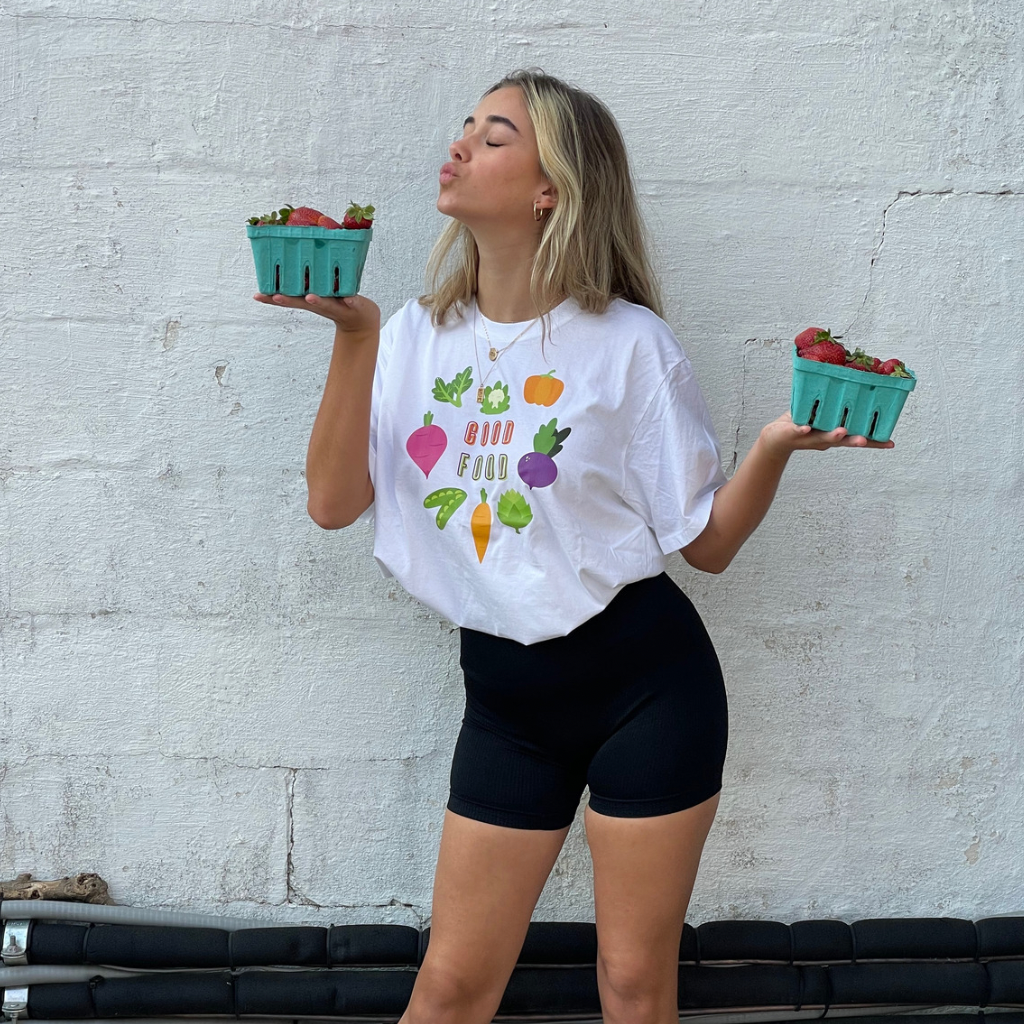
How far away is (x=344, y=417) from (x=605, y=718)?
2.07ft

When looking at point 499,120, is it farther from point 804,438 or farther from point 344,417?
point 804,438

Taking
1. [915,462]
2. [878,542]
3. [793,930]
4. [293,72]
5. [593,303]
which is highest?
[293,72]

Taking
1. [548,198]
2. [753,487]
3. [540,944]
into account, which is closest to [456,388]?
[548,198]

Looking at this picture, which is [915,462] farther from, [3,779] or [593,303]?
[3,779]

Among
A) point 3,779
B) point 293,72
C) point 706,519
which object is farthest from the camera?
point 3,779

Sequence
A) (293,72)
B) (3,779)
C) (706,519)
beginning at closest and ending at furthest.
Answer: (706,519), (293,72), (3,779)

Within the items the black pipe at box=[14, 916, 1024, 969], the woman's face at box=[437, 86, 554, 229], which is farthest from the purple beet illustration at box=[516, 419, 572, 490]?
the black pipe at box=[14, 916, 1024, 969]

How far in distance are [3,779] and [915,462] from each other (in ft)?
6.45

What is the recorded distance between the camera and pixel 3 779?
2246 millimetres

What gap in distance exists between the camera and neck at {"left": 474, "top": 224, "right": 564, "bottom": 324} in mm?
1773

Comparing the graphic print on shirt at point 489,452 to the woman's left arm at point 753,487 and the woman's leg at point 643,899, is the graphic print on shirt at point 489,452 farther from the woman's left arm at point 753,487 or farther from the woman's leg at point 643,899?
the woman's leg at point 643,899

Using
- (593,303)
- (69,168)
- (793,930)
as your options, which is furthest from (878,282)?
(69,168)

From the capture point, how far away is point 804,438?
1565 mm

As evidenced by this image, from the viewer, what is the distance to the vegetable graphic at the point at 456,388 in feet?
5.86
